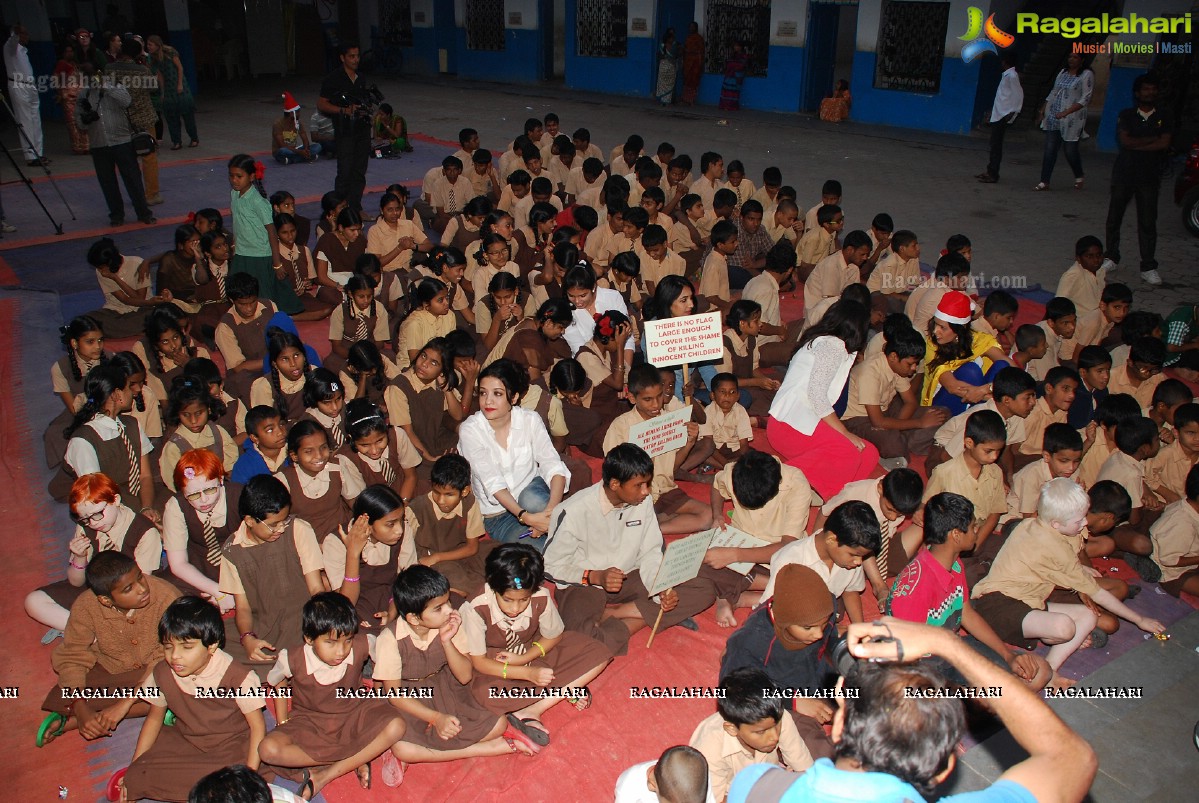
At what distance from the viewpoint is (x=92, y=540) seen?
3588mm

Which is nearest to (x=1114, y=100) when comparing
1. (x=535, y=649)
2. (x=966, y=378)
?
(x=966, y=378)

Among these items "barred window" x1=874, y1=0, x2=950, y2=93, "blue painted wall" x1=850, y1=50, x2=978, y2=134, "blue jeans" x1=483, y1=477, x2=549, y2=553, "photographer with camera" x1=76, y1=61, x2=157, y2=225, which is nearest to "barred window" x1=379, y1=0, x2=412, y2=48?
"blue painted wall" x1=850, y1=50, x2=978, y2=134

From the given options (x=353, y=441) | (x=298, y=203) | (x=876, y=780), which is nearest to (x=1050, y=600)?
(x=876, y=780)

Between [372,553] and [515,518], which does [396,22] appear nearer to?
[515,518]

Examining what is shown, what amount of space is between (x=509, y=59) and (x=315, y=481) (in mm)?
20063

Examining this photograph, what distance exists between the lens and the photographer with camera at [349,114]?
28.5 ft

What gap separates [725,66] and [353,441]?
1594 centimetres

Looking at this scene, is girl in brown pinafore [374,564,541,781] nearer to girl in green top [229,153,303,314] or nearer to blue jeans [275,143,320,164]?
girl in green top [229,153,303,314]

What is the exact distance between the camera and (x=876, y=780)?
163 cm

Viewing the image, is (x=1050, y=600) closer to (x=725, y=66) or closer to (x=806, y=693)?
(x=806, y=693)

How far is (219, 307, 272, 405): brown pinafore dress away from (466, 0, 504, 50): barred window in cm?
1853

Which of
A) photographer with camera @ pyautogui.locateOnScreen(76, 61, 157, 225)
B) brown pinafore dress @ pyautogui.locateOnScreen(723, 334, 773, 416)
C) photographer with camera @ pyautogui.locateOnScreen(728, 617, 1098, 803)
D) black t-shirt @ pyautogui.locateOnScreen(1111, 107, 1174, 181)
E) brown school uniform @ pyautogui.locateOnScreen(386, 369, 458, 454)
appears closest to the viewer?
photographer with camera @ pyautogui.locateOnScreen(728, 617, 1098, 803)

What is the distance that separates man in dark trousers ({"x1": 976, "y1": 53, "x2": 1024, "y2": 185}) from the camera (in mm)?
11367

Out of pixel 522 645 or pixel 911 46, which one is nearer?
pixel 522 645
